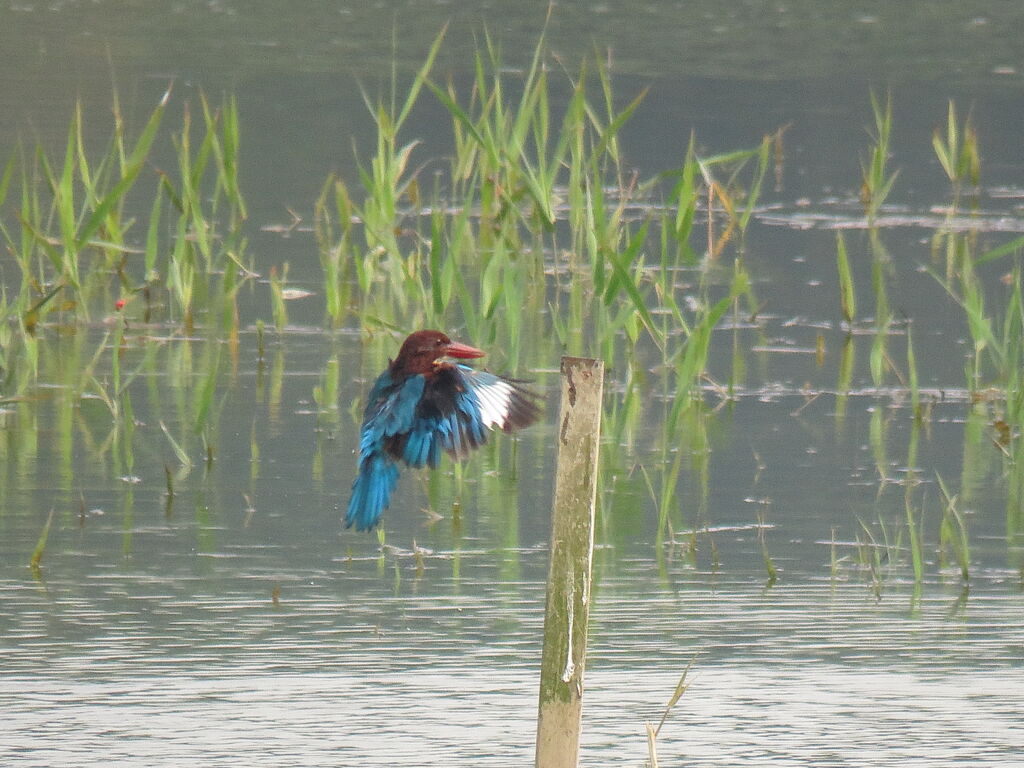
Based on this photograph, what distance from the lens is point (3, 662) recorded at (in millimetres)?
4422

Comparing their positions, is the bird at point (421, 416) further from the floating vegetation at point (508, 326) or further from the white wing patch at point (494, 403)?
the floating vegetation at point (508, 326)

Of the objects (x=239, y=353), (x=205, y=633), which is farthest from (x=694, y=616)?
(x=239, y=353)

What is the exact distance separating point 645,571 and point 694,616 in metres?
0.39

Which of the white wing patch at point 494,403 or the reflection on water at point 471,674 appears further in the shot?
the white wing patch at point 494,403

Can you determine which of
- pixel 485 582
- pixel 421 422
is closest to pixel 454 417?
pixel 421 422

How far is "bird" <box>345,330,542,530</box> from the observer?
4391 mm

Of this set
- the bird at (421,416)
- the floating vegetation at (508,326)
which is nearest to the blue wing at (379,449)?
the bird at (421,416)

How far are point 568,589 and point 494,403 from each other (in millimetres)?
1128

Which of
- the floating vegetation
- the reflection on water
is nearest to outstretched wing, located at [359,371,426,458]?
the reflection on water

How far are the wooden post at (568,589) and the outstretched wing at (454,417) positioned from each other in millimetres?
976

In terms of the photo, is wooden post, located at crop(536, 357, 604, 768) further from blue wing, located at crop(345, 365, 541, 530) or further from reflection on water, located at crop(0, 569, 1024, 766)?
blue wing, located at crop(345, 365, 541, 530)

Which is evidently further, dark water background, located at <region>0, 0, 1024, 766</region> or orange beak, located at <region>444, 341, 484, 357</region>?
orange beak, located at <region>444, 341, 484, 357</region>

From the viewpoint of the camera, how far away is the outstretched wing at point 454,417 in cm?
445

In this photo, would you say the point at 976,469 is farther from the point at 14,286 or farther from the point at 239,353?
the point at 14,286
